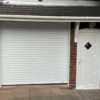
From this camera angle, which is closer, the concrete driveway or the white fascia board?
the white fascia board

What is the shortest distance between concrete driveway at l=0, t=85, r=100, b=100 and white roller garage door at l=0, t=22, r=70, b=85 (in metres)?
0.28

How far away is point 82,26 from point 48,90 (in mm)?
2869

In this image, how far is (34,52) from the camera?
9852mm

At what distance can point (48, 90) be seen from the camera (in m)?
9.65

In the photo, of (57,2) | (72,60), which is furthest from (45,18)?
(72,60)

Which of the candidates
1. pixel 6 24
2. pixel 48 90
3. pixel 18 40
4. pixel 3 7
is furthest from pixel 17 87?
pixel 3 7

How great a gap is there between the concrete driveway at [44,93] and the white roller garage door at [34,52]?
28cm

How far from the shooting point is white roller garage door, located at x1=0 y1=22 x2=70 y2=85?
968 centimetres

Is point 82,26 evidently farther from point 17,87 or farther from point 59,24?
point 17,87

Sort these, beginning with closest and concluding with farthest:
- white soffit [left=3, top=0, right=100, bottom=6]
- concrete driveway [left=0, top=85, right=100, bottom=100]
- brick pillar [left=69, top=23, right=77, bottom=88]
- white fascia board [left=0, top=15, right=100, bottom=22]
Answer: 1. white fascia board [left=0, top=15, right=100, bottom=22]
2. concrete driveway [left=0, top=85, right=100, bottom=100]
3. brick pillar [left=69, top=23, right=77, bottom=88]
4. white soffit [left=3, top=0, right=100, bottom=6]

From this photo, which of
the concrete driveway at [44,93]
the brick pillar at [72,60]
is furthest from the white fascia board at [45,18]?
the concrete driveway at [44,93]

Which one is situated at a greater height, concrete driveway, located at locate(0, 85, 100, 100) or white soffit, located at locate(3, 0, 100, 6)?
white soffit, located at locate(3, 0, 100, 6)

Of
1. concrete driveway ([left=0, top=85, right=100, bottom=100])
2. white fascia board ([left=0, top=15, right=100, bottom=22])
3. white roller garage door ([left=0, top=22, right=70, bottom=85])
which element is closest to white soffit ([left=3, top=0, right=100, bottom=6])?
white roller garage door ([left=0, top=22, right=70, bottom=85])

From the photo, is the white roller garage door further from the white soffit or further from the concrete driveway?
the white soffit
